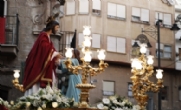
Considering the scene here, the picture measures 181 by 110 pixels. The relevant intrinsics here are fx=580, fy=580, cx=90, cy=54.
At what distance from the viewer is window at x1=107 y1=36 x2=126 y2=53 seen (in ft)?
141

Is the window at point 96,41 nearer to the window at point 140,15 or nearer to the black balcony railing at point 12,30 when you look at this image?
the window at point 140,15

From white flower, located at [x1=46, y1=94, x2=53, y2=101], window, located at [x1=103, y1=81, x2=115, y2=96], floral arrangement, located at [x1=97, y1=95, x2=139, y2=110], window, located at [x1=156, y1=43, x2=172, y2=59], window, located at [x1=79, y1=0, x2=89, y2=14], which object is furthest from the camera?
window, located at [x1=156, y1=43, x2=172, y2=59]

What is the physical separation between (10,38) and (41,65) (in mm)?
6280

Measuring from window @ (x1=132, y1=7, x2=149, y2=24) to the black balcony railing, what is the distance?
2582cm

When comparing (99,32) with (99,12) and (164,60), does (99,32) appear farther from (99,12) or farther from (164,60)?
(164,60)

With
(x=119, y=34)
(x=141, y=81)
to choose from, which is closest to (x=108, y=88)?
(x=119, y=34)

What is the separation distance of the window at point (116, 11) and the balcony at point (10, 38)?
23902mm

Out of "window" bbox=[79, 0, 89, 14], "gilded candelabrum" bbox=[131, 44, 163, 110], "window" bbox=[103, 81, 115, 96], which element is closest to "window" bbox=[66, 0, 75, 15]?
"window" bbox=[79, 0, 89, 14]

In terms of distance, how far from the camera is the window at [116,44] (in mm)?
43031

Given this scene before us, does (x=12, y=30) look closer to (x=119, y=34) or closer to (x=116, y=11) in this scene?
(x=119, y=34)

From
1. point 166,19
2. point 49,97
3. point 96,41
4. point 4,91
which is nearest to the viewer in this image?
point 49,97

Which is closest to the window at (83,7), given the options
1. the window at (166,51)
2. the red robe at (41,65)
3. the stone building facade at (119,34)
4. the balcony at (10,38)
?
the stone building facade at (119,34)

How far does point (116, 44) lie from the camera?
43188 mm

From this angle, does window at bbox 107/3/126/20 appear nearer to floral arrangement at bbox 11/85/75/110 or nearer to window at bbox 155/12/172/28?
window at bbox 155/12/172/28
